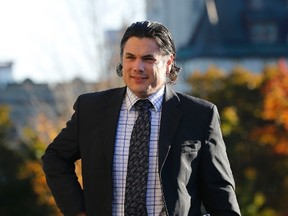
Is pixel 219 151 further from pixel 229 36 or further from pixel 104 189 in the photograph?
pixel 229 36

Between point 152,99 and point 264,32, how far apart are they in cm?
6127

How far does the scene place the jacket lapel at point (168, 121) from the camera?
14.4ft

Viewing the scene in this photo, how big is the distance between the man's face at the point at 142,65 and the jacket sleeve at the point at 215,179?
28 cm

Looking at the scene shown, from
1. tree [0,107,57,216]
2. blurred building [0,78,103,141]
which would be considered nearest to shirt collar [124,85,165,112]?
tree [0,107,57,216]

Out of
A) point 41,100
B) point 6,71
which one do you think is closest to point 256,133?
point 41,100

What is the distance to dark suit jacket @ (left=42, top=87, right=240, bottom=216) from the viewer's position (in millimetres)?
4406

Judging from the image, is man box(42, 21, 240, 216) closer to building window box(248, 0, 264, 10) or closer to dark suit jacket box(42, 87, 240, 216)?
dark suit jacket box(42, 87, 240, 216)

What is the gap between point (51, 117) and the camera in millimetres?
33281

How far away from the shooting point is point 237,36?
63875 millimetres

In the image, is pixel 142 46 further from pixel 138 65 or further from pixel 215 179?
pixel 215 179

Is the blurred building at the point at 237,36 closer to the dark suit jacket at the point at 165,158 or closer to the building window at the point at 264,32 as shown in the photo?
the building window at the point at 264,32

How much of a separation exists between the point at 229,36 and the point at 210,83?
25760mm

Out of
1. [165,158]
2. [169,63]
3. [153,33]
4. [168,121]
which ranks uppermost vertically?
[153,33]

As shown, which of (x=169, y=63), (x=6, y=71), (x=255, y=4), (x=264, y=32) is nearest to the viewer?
(x=169, y=63)
